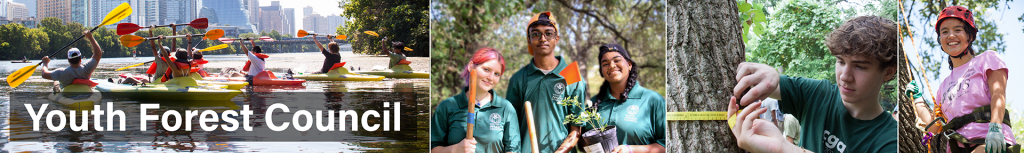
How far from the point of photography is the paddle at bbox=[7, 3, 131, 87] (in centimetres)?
601

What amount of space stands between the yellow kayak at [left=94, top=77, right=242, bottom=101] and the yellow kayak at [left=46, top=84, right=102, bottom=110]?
0.34 m

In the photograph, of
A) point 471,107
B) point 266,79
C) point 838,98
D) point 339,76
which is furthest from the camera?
point 266,79

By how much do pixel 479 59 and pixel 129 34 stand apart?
5.02 metres

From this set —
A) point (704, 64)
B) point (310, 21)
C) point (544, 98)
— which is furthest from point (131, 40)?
point (704, 64)

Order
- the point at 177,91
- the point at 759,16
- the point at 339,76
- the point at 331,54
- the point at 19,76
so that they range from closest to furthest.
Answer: the point at 759,16, the point at 19,76, the point at 331,54, the point at 339,76, the point at 177,91

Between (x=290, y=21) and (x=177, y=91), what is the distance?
1.87 m

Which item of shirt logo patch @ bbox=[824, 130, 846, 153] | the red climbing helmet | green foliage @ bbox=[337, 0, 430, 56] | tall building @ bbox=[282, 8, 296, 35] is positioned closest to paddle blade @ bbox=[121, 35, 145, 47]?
tall building @ bbox=[282, 8, 296, 35]

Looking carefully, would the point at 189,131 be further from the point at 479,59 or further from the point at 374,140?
the point at 479,59

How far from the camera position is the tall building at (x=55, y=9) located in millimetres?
6375

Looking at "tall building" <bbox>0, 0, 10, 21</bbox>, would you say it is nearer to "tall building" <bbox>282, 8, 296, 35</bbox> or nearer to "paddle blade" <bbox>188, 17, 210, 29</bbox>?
"paddle blade" <bbox>188, 17, 210, 29</bbox>

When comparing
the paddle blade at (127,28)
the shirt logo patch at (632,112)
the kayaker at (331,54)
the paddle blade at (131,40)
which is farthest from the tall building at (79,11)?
the shirt logo patch at (632,112)

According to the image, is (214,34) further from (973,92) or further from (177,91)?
Answer: (973,92)

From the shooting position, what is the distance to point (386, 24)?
623 cm

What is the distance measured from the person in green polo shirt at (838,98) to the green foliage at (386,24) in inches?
152
